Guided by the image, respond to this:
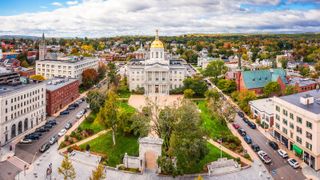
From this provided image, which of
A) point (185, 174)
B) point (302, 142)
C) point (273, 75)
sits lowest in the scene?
point (185, 174)

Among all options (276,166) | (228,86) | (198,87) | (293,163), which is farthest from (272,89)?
(276,166)

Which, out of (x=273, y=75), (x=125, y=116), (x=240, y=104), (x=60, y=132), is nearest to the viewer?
(x=125, y=116)

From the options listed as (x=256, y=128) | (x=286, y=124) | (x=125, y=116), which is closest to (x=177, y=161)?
(x=125, y=116)

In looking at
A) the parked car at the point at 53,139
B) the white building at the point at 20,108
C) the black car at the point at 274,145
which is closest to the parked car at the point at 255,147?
the black car at the point at 274,145

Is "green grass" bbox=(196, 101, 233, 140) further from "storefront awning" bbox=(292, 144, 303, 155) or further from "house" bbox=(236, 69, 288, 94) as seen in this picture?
"house" bbox=(236, 69, 288, 94)

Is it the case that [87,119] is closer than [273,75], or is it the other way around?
[87,119]

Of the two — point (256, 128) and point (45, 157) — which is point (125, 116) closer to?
point (45, 157)

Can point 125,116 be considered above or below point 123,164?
above

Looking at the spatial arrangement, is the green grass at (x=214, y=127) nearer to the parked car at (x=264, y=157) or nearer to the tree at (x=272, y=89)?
the parked car at (x=264, y=157)
